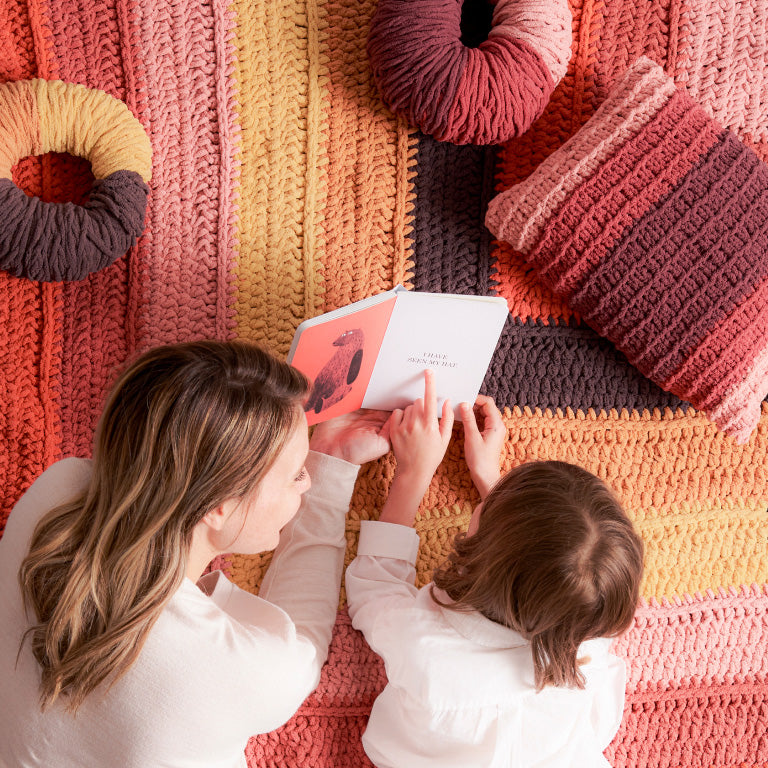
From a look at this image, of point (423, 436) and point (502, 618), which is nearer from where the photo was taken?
point (502, 618)

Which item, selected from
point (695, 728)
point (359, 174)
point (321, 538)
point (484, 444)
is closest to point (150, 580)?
point (321, 538)

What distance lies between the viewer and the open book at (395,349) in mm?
886

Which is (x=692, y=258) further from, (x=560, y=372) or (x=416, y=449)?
(x=416, y=449)

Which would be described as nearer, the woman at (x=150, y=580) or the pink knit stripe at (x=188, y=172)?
the woman at (x=150, y=580)

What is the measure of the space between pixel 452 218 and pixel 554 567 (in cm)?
52

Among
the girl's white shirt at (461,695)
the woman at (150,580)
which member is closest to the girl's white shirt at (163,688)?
the woman at (150,580)

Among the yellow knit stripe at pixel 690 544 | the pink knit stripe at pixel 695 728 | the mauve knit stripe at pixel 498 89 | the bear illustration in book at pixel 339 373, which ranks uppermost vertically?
the mauve knit stripe at pixel 498 89

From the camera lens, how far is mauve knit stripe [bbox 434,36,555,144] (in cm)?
92

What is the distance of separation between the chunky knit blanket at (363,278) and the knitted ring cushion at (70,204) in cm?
6

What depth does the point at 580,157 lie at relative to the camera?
0.96 metres

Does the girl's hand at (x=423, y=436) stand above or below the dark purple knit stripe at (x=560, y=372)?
below

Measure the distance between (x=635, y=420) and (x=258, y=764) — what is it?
74cm

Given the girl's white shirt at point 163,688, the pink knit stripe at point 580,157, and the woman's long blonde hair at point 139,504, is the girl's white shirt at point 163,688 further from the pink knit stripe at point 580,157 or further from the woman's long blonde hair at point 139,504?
the pink knit stripe at point 580,157

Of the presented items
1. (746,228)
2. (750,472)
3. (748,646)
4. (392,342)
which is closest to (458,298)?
(392,342)
